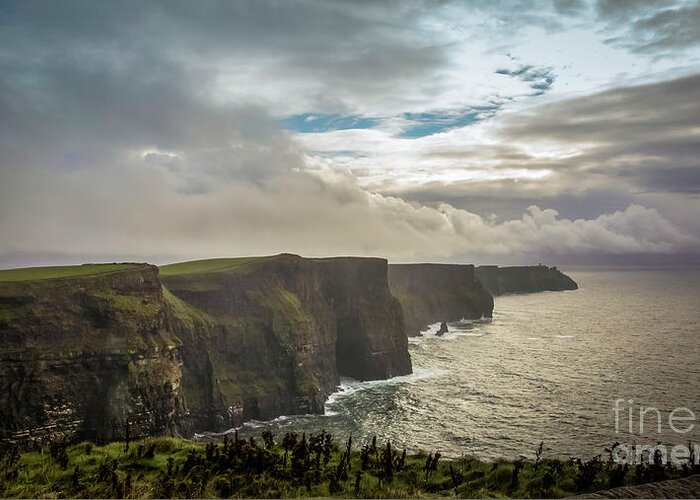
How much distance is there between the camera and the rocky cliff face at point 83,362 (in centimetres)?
4781

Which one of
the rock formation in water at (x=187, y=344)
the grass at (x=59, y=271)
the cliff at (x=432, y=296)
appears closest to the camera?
the rock formation in water at (x=187, y=344)

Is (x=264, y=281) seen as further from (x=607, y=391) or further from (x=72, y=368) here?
(x=607, y=391)

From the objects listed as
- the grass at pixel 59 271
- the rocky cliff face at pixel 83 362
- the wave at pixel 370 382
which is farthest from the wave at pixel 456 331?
the rocky cliff face at pixel 83 362

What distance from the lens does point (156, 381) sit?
2180 inches

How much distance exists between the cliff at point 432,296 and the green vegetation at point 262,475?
445 feet

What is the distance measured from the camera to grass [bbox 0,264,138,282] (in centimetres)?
6140

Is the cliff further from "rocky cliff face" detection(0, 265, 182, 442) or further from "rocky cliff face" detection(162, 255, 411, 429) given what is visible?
"rocky cliff face" detection(0, 265, 182, 442)

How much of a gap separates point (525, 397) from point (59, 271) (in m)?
70.4

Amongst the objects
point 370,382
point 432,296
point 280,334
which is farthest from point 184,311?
point 432,296

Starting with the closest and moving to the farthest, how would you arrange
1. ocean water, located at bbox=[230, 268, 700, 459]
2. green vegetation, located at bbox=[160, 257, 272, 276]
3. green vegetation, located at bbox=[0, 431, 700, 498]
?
1. green vegetation, located at bbox=[0, 431, 700, 498]
2. ocean water, located at bbox=[230, 268, 700, 459]
3. green vegetation, located at bbox=[160, 257, 272, 276]

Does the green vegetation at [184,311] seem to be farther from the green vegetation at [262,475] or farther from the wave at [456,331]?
the wave at [456,331]

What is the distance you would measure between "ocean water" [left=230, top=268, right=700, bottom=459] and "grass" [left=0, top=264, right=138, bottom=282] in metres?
27.9

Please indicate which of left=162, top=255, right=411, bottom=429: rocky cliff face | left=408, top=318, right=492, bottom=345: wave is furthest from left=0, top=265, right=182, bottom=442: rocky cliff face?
left=408, top=318, right=492, bottom=345: wave

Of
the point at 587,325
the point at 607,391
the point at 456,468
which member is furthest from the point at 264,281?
the point at 587,325
